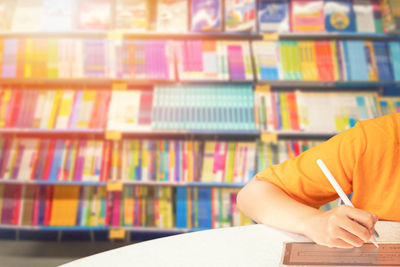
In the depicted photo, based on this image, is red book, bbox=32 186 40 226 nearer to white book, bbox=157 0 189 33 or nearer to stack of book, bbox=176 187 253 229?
stack of book, bbox=176 187 253 229

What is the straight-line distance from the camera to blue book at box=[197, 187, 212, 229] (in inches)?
94.2

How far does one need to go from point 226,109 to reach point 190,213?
82cm

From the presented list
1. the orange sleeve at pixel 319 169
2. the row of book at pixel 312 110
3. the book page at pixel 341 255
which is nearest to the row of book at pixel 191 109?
the row of book at pixel 312 110

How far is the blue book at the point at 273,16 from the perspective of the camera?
246cm

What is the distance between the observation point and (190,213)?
2.40m

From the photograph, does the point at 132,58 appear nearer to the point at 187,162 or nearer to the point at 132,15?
the point at 132,15

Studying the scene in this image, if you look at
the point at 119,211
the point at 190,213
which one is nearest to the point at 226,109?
the point at 190,213

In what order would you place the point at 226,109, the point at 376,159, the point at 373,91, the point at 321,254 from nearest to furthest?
the point at 321,254 < the point at 376,159 < the point at 226,109 < the point at 373,91

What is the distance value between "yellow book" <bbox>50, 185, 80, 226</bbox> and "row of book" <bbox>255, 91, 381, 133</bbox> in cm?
152


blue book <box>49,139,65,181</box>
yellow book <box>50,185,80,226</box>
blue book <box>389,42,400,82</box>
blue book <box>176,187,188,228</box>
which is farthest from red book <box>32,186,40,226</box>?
blue book <box>389,42,400,82</box>

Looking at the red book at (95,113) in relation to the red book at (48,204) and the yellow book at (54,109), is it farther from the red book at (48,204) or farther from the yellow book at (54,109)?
the red book at (48,204)

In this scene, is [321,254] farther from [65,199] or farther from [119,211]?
[65,199]

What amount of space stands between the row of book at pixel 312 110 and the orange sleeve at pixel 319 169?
149cm

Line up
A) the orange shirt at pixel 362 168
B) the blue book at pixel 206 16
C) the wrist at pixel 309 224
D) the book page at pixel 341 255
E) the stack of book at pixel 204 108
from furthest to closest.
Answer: the blue book at pixel 206 16, the stack of book at pixel 204 108, the orange shirt at pixel 362 168, the wrist at pixel 309 224, the book page at pixel 341 255
